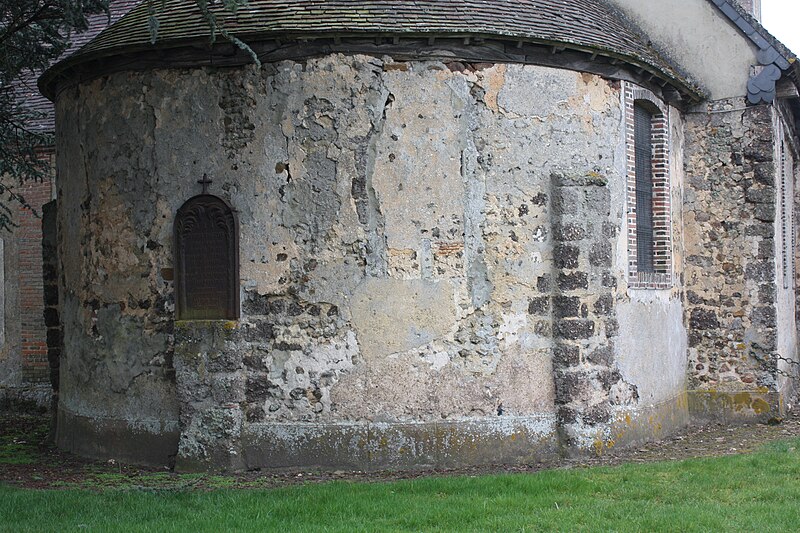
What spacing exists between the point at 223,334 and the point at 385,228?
82.7 inches

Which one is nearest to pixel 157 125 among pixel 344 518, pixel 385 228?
pixel 385 228

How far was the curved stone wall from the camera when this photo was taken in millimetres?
11047

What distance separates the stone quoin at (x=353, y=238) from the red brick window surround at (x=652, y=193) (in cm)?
86

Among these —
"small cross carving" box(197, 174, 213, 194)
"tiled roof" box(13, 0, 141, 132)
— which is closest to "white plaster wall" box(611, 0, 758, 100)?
"small cross carving" box(197, 174, 213, 194)

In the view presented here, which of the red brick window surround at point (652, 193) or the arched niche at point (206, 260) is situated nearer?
the arched niche at point (206, 260)

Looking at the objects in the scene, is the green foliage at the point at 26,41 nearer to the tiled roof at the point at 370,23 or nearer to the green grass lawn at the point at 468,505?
the tiled roof at the point at 370,23

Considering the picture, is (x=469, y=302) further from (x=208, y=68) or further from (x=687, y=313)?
(x=687, y=313)

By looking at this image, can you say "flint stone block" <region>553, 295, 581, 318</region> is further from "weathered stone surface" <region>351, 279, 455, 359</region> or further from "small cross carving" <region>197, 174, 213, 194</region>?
"small cross carving" <region>197, 174, 213, 194</region>

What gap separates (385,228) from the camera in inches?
438

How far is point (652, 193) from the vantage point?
45.8 feet

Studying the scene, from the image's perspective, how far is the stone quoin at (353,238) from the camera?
11.1 m

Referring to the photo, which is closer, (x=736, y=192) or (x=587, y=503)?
(x=587, y=503)

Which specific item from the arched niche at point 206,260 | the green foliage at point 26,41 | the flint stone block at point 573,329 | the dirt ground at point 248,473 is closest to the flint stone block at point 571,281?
the flint stone block at point 573,329

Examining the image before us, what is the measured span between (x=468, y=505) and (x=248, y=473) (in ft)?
10.1
